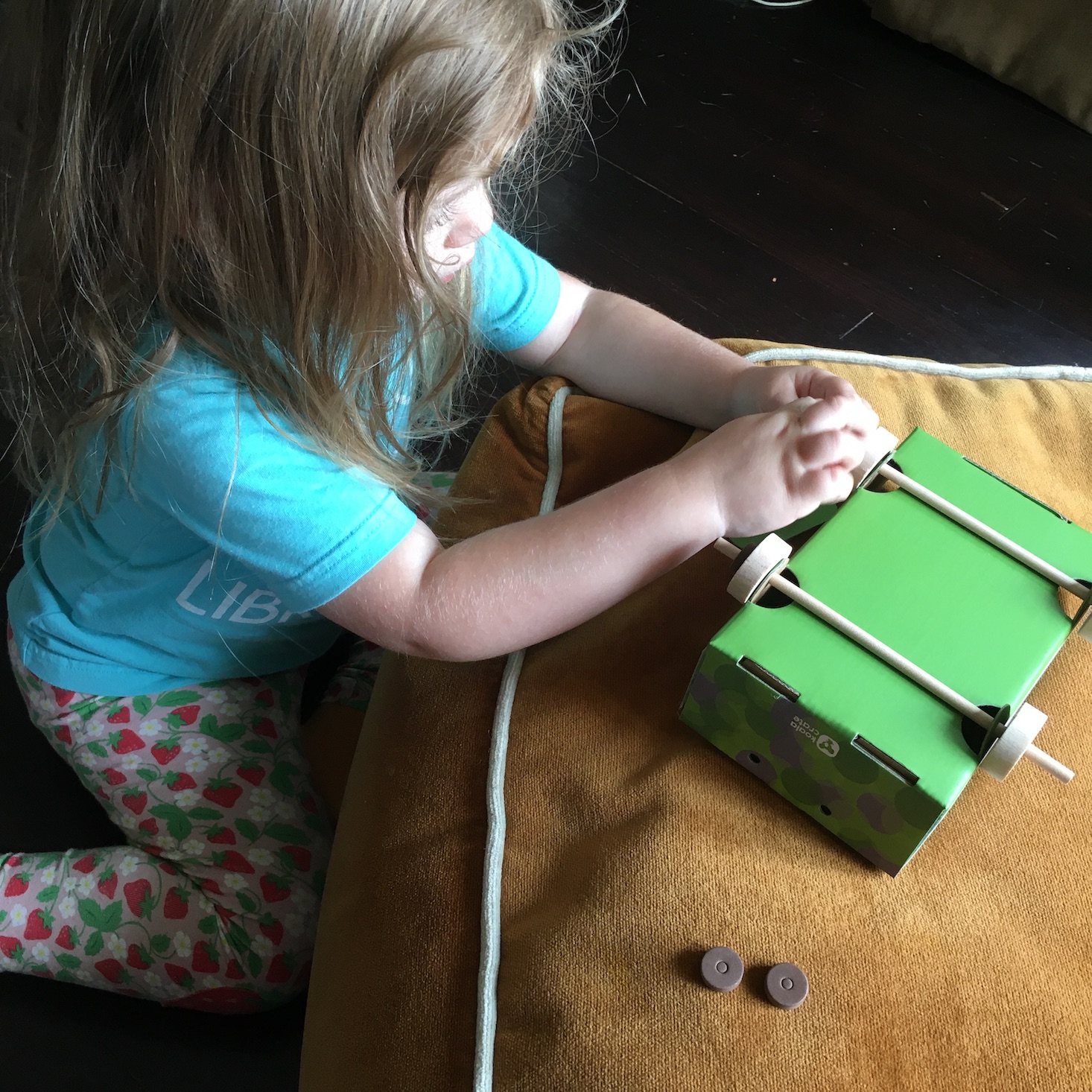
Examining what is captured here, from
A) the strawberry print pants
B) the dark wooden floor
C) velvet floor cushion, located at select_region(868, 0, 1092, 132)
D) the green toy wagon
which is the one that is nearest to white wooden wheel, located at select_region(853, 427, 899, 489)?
the green toy wagon

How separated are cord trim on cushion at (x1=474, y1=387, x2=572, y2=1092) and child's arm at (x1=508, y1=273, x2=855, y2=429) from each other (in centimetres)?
12

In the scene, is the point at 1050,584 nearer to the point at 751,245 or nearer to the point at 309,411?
the point at 309,411

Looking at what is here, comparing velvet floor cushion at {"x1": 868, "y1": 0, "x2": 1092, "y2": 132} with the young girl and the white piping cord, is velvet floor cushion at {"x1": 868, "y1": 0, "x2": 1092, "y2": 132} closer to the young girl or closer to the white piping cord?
the young girl

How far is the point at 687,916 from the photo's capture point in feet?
1.75

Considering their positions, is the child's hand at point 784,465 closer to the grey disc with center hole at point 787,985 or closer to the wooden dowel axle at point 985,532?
the wooden dowel axle at point 985,532

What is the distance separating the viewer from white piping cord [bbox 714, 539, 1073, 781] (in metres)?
0.51

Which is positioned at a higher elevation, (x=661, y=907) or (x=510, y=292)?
(x=510, y=292)

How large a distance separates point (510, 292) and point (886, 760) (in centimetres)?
45

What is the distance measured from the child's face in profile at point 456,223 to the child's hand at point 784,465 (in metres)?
0.19

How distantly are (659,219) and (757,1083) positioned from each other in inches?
46.6

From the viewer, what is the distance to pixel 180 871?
804mm

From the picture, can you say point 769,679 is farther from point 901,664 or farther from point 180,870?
point 180,870

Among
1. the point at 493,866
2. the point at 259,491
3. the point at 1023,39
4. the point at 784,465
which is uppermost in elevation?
the point at 1023,39

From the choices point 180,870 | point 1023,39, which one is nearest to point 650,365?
point 180,870
